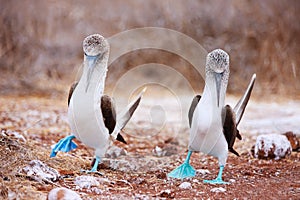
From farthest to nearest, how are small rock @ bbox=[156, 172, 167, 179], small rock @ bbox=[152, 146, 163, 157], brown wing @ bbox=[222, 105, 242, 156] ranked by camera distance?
small rock @ bbox=[152, 146, 163, 157], small rock @ bbox=[156, 172, 167, 179], brown wing @ bbox=[222, 105, 242, 156]

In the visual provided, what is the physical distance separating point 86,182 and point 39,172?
22 centimetres

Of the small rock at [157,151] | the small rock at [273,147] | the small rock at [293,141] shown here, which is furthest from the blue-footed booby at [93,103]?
the small rock at [293,141]

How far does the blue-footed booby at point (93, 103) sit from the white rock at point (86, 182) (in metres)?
0.23

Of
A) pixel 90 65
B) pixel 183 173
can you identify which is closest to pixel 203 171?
pixel 183 173

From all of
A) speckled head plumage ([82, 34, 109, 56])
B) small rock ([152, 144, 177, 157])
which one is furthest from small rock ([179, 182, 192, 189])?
small rock ([152, 144, 177, 157])

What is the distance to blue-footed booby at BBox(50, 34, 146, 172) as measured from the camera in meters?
2.38

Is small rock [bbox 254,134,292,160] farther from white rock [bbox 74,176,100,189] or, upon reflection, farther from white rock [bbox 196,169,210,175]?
white rock [bbox 74,176,100,189]

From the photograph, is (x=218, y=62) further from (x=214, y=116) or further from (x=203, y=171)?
(x=203, y=171)

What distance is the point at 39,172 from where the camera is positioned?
7.34ft

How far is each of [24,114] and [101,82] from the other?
229 centimetres

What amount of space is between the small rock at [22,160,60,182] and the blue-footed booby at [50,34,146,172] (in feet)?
0.82

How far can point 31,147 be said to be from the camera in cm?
265

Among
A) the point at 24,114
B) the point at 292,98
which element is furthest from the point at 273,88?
the point at 24,114

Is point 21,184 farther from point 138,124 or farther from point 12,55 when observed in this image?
point 12,55
